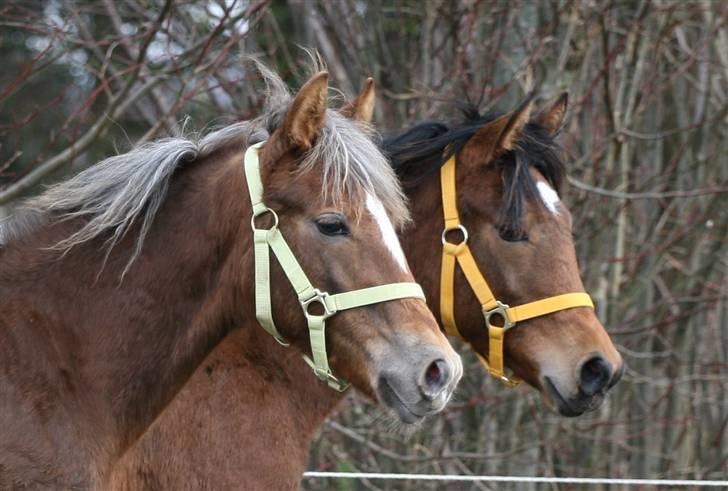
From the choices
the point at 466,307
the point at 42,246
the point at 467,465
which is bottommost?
the point at 467,465

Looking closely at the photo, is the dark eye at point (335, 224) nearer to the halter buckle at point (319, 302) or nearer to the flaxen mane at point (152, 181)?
the flaxen mane at point (152, 181)

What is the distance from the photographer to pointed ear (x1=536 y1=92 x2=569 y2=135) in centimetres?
483

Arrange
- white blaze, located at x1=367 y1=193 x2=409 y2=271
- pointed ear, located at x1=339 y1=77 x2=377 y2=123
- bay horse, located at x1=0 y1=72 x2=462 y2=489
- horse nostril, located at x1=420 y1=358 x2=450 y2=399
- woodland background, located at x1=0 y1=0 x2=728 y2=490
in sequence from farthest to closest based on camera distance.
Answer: woodland background, located at x1=0 y1=0 x2=728 y2=490
pointed ear, located at x1=339 y1=77 x2=377 y2=123
white blaze, located at x1=367 y1=193 x2=409 y2=271
bay horse, located at x1=0 y1=72 x2=462 y2=489
horse nostril, located at x1=420 y1=358 x2=450 y2=399

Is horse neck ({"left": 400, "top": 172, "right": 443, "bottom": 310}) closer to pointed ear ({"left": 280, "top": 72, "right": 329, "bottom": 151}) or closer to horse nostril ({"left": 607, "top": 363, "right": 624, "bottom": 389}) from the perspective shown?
horse nostril ({"left": 607, "top": 363, "right": 624, "bottom": 389})

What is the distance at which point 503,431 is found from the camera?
759 centimetres

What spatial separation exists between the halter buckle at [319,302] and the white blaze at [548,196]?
1.50 meters

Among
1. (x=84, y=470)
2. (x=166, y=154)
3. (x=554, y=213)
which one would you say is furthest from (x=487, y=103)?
(x=84, y=470)

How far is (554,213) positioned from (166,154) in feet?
5.38

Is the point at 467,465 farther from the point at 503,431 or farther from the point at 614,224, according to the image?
the point at 614,224

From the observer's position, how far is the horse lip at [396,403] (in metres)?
3.01

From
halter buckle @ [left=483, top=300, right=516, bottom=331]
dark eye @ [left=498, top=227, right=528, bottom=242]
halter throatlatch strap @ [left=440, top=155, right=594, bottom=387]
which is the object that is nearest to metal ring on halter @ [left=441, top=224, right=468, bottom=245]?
halter throatlatch strap @ [left=440, top=155, right=594, bottom=387]

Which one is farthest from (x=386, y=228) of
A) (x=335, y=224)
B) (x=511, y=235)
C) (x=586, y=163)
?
(x=586, y=163)

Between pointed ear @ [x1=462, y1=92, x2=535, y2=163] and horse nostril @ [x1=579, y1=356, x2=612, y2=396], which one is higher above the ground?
pointed ear @ [x1=462, y1=92, x2=535, y2=163]

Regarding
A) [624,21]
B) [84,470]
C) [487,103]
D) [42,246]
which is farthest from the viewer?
[624,21]
